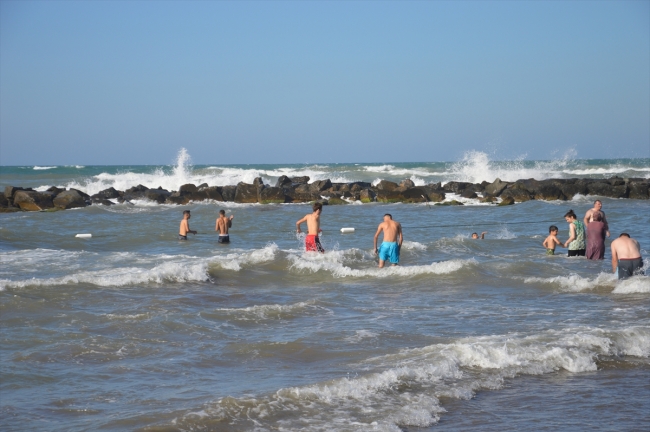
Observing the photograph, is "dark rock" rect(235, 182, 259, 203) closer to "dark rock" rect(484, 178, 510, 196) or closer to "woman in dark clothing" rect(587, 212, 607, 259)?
"dark rock" rect(484, 178, 510, 196)

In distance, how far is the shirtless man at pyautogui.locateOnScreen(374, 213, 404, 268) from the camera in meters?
14.2

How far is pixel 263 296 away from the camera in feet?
39.1

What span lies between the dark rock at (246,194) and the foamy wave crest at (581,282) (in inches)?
890

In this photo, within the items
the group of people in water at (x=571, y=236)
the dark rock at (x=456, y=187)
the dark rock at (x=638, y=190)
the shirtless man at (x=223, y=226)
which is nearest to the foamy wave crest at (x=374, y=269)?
the group of people in water at (x=571, y=236)

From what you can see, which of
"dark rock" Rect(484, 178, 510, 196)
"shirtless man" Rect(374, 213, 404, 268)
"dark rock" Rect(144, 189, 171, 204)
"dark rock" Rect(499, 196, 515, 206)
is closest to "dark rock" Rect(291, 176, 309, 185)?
"dark rock" Rect(144, 189, 171, 204)

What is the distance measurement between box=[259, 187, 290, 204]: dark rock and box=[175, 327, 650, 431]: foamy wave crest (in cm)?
2588

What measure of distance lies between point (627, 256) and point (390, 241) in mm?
4486

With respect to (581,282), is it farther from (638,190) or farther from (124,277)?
(638,190)

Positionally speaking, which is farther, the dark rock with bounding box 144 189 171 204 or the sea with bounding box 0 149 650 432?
the dark rock with bounding box 144 189 171 204

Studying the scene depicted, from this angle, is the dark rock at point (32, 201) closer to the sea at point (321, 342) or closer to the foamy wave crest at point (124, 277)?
the sea at point (321, 342)

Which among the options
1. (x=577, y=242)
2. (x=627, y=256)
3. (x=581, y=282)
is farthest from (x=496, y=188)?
(x=627, y=256)

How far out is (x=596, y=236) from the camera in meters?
14.8

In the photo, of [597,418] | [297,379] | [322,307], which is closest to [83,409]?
[297,379]

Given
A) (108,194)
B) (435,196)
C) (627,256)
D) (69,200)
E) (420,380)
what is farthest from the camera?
(108,194)
